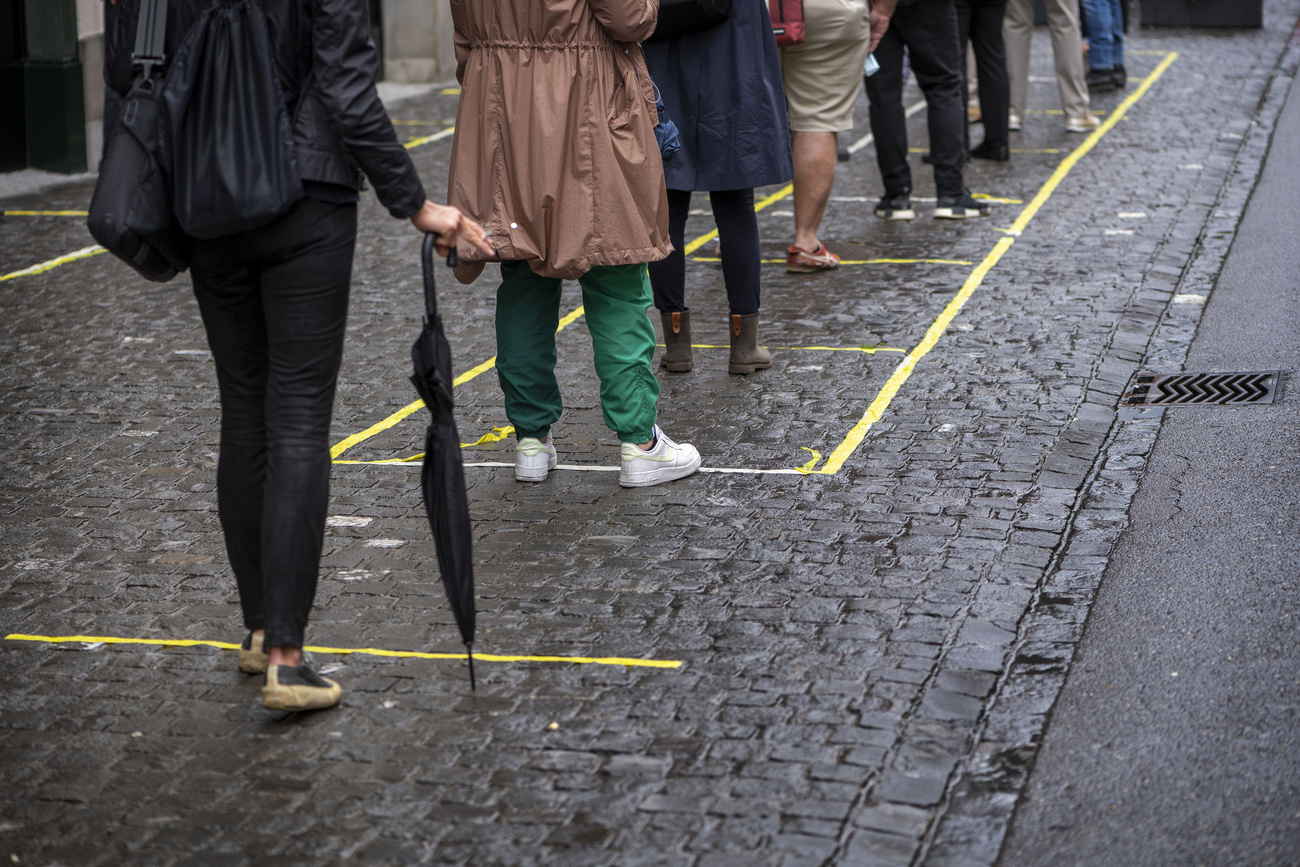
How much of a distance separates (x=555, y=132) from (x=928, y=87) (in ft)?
17.1

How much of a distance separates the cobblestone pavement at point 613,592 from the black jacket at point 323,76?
1249mm

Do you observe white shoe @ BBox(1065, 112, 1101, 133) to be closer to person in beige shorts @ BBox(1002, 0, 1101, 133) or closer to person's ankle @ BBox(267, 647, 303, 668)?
person in beige shorts @ BBox(1002, 0, 1101, 133)

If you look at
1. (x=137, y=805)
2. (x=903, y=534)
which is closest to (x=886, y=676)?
(x=903, y=534)

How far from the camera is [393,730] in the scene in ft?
12.1

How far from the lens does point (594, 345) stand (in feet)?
17.4

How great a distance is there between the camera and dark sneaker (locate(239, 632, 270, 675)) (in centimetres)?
399

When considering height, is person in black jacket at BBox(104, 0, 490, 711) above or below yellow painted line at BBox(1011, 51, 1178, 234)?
above

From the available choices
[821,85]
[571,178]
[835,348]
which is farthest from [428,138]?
[571,178]

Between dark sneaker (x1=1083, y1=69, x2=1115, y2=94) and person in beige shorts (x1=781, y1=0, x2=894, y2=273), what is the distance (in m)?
7.40

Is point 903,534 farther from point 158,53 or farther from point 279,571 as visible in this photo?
point 158,53

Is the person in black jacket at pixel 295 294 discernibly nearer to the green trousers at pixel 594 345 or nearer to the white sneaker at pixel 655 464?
the green trousers at pixel 594 345

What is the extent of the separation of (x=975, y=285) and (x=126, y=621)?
499 centimetres

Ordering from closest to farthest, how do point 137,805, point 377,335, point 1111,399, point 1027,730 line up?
point 137,805 < point 1027,730 < point 1111,399 < point 377,335

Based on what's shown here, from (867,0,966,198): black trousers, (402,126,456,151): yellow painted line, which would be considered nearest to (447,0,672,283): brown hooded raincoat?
(867,0,966,198): black trousers
